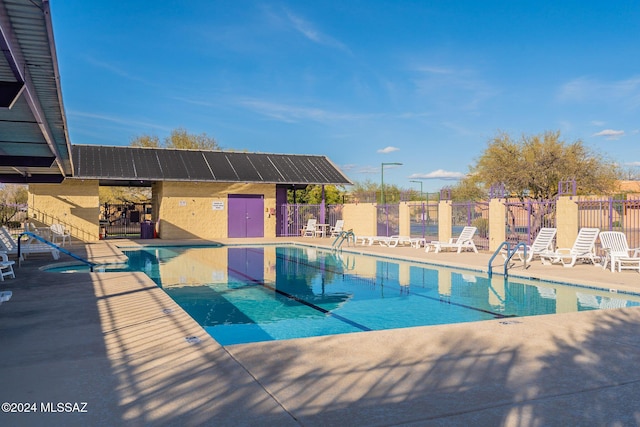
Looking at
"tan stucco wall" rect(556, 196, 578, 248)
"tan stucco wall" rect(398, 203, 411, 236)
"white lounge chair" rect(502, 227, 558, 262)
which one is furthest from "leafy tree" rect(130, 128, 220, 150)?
"white lounge chair" rect(502, 227, 558, 262)

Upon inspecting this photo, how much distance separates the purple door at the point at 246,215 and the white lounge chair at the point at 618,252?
16903 mm

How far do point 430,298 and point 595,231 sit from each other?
5.69 metres

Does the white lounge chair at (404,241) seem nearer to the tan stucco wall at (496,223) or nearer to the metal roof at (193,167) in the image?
the tan stucco wall at (496,223)

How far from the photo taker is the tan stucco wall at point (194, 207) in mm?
24297

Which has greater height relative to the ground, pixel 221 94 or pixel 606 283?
pixel 221 94

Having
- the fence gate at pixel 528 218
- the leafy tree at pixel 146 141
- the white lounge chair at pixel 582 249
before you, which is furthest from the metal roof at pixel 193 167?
the leafy tree at pixel 146 141

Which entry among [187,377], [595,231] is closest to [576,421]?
[187,377]

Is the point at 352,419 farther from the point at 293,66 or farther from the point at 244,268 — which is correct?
the point at 293,66

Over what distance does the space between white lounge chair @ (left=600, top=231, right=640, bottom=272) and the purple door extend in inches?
665

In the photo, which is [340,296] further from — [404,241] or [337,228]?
[337,228]

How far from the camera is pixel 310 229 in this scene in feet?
87.2

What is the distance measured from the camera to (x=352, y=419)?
11.0 ft

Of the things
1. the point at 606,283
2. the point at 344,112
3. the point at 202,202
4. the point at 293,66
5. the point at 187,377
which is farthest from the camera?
the point at 344,112

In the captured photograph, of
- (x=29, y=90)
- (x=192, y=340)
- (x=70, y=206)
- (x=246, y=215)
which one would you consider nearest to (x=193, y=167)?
(x=246, y=215)
